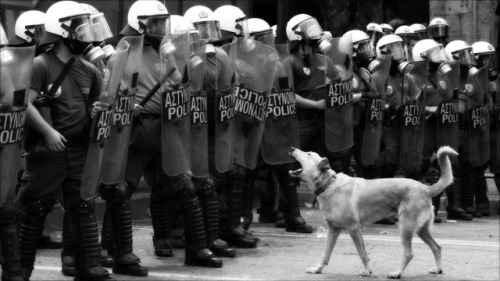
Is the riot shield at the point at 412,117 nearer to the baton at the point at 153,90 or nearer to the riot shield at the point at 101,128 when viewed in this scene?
the baton at the point at 153,90

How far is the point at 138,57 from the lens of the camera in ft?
27.9

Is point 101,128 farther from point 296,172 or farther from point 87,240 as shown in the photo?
point 296,172

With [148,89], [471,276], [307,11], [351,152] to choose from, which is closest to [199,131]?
[148,89]

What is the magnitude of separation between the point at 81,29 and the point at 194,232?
6.43 feet

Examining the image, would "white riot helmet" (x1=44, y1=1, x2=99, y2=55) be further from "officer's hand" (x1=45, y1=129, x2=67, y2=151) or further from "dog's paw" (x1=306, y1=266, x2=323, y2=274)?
"dog's paw" (x1=306, y1=266, x2=323, y2=274)

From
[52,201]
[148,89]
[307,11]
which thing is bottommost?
[52,201]

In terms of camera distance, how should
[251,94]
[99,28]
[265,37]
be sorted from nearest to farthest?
1. [99,28]
2. [251,94]
3. [265,37]

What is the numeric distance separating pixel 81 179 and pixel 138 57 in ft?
3.41

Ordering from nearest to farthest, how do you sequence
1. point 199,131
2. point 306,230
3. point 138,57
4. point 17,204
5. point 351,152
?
point 17,204, point 138,57, point 199,131, point 306,230, point 351,152

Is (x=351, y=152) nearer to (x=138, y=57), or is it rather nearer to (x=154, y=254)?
(x=154, y=254)

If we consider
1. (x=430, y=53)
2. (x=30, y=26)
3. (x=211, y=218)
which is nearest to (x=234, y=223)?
(x=211, y=218)

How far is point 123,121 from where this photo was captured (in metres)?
8.45

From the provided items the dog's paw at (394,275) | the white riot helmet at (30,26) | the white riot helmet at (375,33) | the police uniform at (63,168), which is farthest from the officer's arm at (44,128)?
the white riot helmet at (375,33)

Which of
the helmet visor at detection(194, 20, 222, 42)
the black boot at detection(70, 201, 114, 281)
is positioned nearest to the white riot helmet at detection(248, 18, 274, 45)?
the helmet visor at detection(194, 20, 222, 42)
